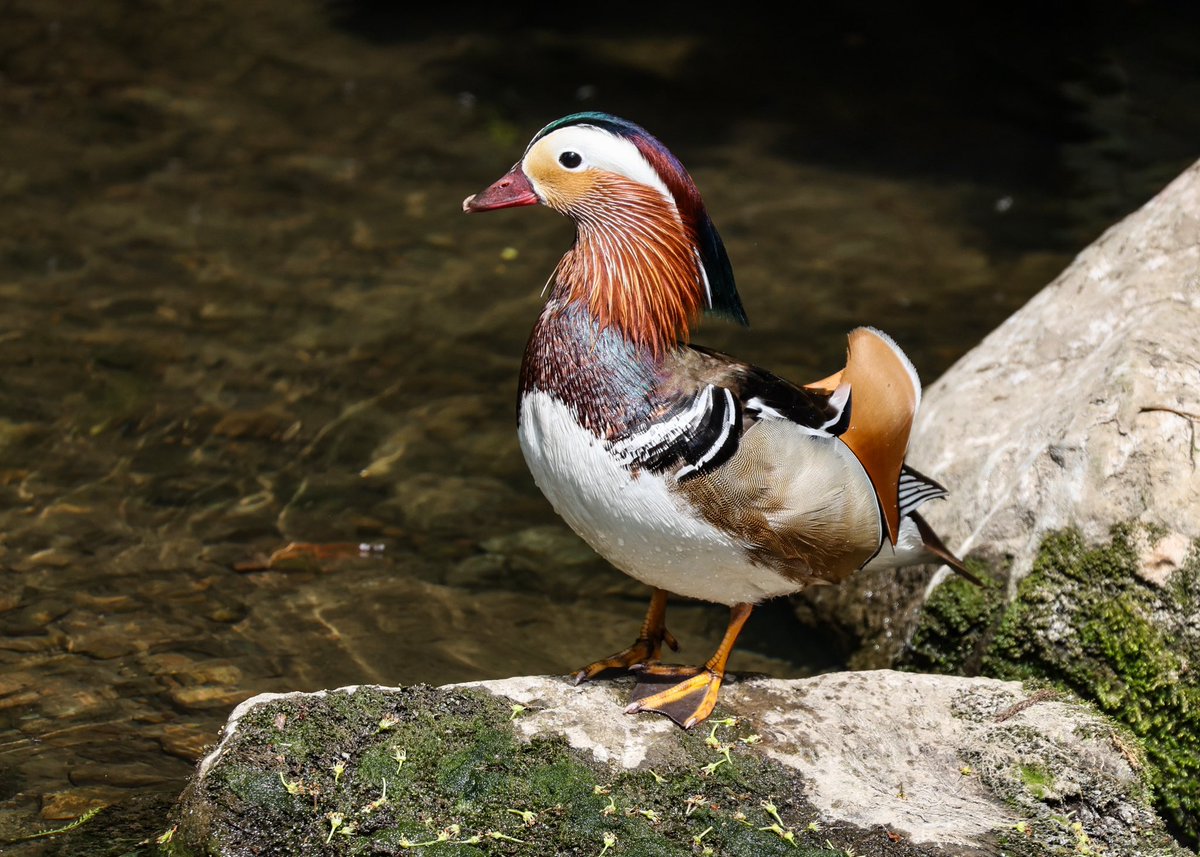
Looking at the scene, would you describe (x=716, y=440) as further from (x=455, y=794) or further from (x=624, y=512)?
(x=455, y=794)

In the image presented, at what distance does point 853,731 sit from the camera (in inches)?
162

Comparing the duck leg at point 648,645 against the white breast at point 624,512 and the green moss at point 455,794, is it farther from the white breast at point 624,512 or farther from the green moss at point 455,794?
the green moss at point 455,794

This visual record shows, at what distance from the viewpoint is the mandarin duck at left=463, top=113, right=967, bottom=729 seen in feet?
12.9

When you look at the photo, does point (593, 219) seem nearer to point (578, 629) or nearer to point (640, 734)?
point (640, 734)

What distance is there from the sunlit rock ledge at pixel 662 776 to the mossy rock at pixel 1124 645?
178mm

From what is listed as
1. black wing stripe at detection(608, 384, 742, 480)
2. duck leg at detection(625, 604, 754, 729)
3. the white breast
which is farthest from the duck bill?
duck leg at detection(625, 604, 754, 729)

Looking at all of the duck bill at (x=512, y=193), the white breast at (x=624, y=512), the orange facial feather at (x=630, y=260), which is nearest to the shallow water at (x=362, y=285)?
the white breast at (x=624, y=512)

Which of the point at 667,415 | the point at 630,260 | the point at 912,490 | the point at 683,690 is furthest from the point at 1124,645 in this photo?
the point at 630,260

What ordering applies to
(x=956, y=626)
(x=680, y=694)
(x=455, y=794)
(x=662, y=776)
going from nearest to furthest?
(x=455, y=794) → (x=662, y=776) → (x=680, y=694) → (x=956, y=626)

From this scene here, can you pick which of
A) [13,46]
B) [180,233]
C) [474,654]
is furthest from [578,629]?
[13,46]

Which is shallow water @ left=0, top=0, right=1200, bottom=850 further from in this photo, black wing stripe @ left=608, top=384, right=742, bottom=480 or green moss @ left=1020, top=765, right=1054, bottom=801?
black wing stripe @ left=608, top=384, right=742, bottom=480

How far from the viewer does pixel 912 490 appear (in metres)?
4.60

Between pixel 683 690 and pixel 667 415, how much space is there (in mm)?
903

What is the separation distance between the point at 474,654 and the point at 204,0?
28.9 feet
